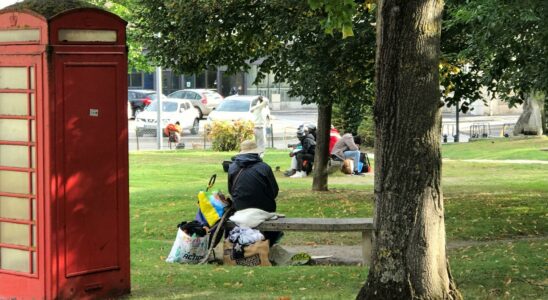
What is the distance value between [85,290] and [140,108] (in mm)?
45418

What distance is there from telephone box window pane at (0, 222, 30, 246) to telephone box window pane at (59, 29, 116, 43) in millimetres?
1536

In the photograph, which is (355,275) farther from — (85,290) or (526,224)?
(526,224)

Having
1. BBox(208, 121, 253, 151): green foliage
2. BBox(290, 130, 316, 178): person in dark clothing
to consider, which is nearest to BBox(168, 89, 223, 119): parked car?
BBox(208, 121, 253, 151): green foliage

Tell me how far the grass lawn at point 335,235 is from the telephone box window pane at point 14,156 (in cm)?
149

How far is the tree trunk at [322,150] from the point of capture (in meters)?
19.0

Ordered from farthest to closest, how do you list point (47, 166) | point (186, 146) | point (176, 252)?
1. point (186, 146)
2. point (176, 252)
3. point (47, 166)

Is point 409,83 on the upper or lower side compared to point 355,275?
upper

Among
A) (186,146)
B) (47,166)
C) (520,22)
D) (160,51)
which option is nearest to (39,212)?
(47,166)

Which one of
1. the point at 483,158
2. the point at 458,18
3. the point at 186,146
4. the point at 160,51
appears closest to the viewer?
the point at 458,18

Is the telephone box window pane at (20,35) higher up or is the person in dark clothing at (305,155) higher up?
the telephone box window pane at (20,35)

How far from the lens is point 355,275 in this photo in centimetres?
897

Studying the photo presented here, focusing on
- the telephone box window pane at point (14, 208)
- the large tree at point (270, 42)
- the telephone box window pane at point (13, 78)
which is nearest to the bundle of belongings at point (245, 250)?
the telephone box window pane at point (14, 208)

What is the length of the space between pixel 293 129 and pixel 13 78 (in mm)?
37966

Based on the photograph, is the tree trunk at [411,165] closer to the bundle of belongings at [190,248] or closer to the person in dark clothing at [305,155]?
the bundle of belongings at [190,248]
